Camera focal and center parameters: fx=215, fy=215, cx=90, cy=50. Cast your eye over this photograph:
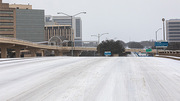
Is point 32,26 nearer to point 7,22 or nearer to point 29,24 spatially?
point 29,24

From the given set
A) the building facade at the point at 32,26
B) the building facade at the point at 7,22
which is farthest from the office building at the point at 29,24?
the building facade at the point at 7,22

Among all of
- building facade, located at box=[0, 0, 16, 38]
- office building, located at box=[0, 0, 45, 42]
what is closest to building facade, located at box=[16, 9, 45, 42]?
office building, located at box=[0, 0, 45, 42]

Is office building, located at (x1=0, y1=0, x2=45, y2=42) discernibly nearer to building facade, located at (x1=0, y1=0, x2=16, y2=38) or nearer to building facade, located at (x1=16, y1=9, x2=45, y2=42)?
building facade, located at (x1=16, y1=9, x2=45, y2=42)

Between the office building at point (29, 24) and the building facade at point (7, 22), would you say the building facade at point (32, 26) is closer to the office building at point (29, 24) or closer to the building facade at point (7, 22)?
the office building at point (29, 24)

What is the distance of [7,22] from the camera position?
16300cm

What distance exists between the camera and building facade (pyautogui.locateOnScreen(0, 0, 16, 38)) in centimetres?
15912

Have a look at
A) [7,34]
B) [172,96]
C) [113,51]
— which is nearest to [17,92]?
[172,96]

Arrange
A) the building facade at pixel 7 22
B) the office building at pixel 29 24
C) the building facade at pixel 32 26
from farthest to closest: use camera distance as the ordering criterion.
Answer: the building facade at pixel 32 26
the office building at pixel 29 24
the building facade at pixel 7 22

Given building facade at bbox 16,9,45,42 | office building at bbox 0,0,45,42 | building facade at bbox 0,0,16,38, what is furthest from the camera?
building facade at bbox 16,9,45,42

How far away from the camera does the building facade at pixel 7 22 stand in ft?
522

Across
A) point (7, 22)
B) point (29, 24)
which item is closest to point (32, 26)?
point (29, 24)

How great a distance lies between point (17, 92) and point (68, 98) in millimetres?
2262

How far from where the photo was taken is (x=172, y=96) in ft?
25.0

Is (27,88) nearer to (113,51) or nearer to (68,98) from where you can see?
(68,98)
